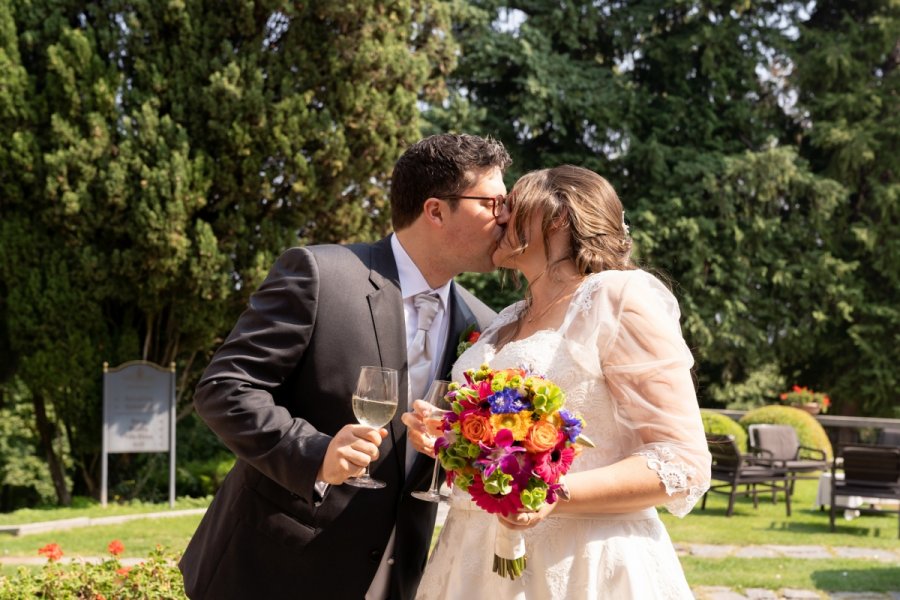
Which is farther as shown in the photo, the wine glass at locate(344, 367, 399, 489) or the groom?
the groom

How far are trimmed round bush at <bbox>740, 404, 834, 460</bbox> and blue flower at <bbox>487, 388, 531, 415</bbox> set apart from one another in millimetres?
16359

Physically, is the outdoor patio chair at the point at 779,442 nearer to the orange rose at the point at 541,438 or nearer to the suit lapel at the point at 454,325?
the suit lapel at the point at 454,325

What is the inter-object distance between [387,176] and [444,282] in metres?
11.2

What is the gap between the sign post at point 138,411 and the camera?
42.8ft

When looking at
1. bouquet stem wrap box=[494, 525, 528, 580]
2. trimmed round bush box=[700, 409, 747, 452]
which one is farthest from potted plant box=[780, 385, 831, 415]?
bouquet stem wrap box=[494, 525, 528, 580]

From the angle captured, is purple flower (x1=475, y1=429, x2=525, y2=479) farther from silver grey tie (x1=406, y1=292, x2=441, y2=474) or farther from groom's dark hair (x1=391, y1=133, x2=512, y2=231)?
groom's dark hair (x1=391, y1=133, x2=512, y2=231)

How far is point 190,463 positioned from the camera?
15766 mm

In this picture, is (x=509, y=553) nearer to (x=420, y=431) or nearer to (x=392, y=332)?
(x=420, y=431)

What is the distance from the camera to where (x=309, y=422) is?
127 inches

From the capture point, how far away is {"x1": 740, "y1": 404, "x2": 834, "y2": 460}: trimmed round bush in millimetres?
17875

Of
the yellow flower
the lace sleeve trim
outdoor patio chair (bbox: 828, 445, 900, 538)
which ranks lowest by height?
outdoor patio chair (bbox: 828, 445, 900, 538)

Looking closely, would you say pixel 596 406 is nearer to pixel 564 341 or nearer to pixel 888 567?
pixel 564 341

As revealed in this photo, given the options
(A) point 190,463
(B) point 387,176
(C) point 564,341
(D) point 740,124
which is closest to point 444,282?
(C) point 564,341

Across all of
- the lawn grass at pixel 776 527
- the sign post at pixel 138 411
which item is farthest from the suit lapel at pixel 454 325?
the sign post at pixel 138 411
